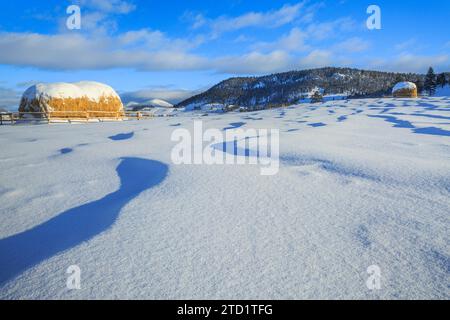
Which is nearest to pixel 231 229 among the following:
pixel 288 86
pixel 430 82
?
pixel 430 82

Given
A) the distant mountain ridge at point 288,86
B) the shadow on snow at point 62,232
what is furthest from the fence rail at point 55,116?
the distant mountain ridge at point 288,86

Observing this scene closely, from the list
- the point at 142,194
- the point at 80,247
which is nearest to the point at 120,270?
the point at 80,247

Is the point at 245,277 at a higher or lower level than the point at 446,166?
lower

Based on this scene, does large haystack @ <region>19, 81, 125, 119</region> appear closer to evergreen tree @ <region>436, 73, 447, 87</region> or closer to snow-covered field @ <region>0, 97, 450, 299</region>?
snow-covered field @ <region>0, 97, 450, 299</region>

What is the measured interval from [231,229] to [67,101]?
19.2 metres

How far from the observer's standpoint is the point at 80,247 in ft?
5.18

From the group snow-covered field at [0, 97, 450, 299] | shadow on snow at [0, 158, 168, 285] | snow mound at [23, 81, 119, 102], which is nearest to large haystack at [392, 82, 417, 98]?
snow mound at [23, 81, 119, 102]

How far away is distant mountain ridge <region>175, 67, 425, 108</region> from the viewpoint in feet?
369

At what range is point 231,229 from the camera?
1.74 m

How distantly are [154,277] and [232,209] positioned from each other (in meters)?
0.85

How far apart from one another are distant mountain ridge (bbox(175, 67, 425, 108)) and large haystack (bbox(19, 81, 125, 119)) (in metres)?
90.5

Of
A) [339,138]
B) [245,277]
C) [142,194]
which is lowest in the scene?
[245,277]

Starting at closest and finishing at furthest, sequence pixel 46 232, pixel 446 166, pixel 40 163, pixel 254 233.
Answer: pixel 254 233
pixel 46 232
pixel 446 166
pixel 40 163

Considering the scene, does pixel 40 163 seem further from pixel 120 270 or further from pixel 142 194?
pixel 120 270
